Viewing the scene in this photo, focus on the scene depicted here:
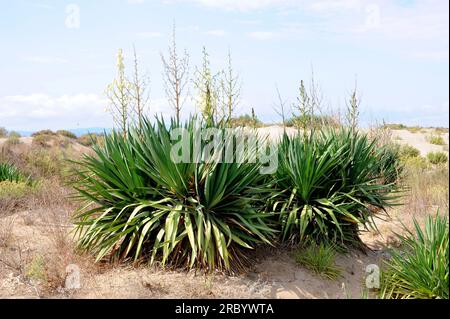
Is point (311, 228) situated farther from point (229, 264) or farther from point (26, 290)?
point (26, 290)

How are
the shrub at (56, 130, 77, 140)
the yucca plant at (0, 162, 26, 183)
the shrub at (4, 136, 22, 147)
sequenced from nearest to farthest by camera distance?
the yucca plant at (0, 162, 26, 183) → the shrub at (4, 136, 22, 147) → the shrub at (56, 130, 77, 140)

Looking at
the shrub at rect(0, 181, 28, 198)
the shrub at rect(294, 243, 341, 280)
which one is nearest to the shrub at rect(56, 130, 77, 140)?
the shrub at rect(0, 181, 28, 198)

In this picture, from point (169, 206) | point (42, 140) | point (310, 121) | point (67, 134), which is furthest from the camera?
point (67, 134)

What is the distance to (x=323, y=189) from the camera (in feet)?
24.5

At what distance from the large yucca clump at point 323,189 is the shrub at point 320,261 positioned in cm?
24

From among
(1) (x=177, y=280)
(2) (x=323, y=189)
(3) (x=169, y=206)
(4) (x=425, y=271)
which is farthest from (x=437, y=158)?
(1) (x=177, y=280)

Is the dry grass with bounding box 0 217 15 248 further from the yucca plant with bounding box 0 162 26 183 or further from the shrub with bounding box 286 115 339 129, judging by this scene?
the shrub with bounding box 286 115 339 129

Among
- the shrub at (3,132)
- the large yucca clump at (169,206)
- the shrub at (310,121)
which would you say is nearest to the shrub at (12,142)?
the shrub at (3,132)

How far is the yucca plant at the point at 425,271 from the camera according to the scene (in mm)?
5406

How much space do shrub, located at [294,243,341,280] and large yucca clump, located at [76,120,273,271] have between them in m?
0.80

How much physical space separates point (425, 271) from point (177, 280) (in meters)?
2.86

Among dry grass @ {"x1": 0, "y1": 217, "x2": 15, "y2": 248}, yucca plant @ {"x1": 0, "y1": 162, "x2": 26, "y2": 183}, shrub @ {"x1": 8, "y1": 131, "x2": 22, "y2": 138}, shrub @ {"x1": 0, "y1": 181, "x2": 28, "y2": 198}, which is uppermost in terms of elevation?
shrub @ {"x1": 8, "y1": 131, "x2": 22, "y2": 138}

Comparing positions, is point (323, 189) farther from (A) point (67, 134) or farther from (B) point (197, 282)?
(A) point (67, 134)

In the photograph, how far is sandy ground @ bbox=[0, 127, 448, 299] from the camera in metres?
5.67
